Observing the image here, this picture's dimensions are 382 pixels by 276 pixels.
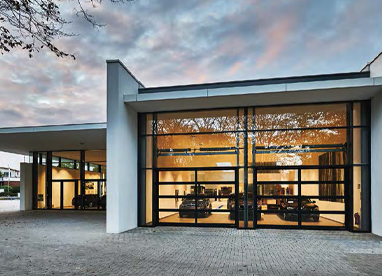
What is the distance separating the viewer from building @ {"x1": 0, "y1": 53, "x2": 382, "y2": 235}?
1052 cm

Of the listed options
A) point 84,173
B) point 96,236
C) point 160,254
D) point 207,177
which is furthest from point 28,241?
point 84,173

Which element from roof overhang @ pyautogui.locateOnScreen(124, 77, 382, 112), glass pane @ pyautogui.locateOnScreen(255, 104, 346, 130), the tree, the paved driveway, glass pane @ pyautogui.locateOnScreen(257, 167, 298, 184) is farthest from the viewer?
glass pane @ pyautogui.locateOnScreen(257, 167, 298, 184)

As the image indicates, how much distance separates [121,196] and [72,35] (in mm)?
6271

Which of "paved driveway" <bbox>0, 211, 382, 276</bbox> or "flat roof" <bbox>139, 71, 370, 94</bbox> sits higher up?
"flat roof" <bbox>139, 71, 370, 94</bbox>

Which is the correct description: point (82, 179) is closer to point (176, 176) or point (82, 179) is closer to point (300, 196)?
point (176, 176)

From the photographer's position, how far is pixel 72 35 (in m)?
5.56

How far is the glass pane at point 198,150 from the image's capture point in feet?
38.3

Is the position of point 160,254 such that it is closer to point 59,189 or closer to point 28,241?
point 28,241

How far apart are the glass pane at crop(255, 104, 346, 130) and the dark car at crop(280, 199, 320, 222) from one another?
8.46ft

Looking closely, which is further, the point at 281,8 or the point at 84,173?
the point at 84,173

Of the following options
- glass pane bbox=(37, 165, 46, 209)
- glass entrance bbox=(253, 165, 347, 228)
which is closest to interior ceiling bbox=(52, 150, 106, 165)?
glass pane bbox=(37, 165, 46, 209)

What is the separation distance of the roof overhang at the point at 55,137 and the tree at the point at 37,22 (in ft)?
25.7

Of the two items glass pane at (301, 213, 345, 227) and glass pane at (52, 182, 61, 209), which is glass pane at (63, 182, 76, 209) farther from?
glass pane at (301, 213, 345, 227)

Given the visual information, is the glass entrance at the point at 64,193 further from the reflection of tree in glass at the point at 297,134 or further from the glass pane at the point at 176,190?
the reflection of tree in glass at the point at 297,134
